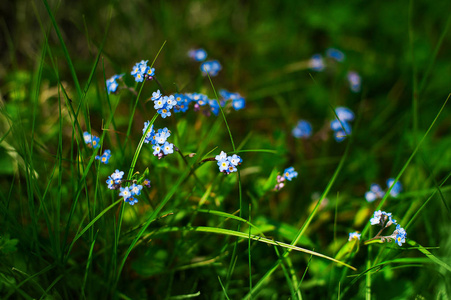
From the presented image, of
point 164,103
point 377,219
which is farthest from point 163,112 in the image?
point 377,219

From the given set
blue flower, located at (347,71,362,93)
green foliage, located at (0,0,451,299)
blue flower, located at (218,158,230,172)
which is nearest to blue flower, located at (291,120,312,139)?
green foliage, located at (0,0,451,299)

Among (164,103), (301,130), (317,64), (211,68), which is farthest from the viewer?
(317,64)

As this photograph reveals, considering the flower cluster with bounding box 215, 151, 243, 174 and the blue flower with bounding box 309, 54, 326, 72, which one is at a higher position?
the blue flower with bounding box 309, 54, 326, 72

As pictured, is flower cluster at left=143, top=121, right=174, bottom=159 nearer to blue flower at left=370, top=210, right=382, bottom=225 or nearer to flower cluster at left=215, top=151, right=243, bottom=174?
flower cluster at left=215, top=151, right=243, bottom=174

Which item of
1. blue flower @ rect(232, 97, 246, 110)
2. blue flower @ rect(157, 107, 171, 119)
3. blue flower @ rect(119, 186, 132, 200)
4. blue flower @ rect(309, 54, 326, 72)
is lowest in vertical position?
blue flower @ rect(119, 186, 132, 200)

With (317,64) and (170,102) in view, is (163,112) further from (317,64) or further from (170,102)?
(317,64)

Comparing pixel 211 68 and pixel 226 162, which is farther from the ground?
pixel 211 68

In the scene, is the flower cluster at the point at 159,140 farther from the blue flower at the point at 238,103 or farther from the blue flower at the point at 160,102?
the blue flower at the point at 238,103

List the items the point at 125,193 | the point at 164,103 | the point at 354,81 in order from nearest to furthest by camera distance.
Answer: the point at 125,193, the point at 164,103, the point at 354,81

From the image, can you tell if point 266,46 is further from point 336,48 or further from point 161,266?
point 161,266
